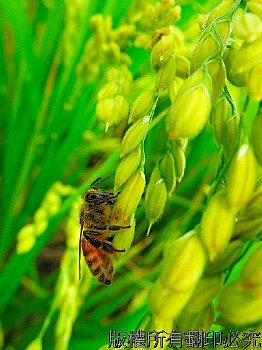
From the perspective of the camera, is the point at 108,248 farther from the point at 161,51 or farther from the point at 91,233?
the point at 161,51

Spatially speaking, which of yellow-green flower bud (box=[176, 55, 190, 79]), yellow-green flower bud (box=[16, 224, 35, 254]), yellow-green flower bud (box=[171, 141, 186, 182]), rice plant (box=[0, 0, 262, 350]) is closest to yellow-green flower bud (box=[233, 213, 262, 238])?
rice plant (box=[0, 0, 262, 350])

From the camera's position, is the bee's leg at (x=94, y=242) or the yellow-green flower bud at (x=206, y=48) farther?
the bee's leg at (x=94, y=242)

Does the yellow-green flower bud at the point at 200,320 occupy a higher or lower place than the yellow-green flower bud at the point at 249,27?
lower

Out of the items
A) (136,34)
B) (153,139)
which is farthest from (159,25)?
(153,139)

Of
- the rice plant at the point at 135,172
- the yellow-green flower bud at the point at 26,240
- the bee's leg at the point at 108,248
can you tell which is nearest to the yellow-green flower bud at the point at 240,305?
the rice plant at the point at 135,172

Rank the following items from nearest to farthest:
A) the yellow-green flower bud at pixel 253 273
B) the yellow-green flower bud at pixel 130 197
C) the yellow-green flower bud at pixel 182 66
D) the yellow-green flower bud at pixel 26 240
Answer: the yellow-green flower bud at pixel 253 273, the yellow-green flower bud at pixel 130 197, the yellow-green flower bud at pixel 182 66, the yellow-green flower bud at pixel 26 240

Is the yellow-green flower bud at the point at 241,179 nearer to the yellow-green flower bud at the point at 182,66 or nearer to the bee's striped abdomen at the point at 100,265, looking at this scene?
the yellow-green flower bud at the point at 182,66

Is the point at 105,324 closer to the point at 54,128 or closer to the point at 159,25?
the point at 54,128

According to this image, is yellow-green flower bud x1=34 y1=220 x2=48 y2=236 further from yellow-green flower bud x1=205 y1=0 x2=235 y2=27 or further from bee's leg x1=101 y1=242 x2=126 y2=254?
yellow-green flower bud x1=205 y1=0 x2=235 y2=27
